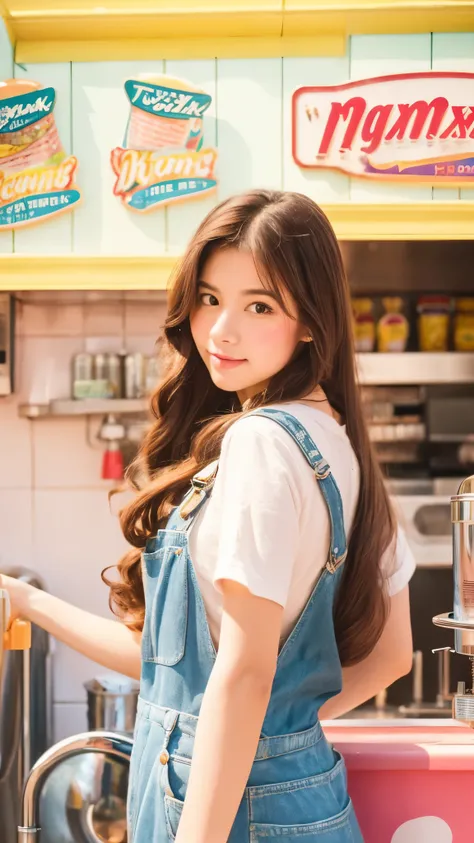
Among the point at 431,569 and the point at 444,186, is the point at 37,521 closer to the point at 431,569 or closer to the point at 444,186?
the point at 431,569

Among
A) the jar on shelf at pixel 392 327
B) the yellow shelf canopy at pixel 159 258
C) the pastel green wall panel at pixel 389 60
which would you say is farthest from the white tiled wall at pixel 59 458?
the pastel green wall panel at pixel 389 60

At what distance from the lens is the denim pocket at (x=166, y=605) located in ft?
3.01

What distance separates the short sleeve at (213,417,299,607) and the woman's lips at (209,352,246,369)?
13 cm

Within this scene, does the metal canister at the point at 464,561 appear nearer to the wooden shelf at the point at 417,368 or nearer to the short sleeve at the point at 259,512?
the short sleeve at the point at 259,512

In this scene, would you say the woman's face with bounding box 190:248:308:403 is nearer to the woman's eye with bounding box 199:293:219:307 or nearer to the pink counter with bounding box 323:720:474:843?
the woman's eye with bounding box 199:293:219:307

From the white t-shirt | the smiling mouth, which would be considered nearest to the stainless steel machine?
the white t-shirt

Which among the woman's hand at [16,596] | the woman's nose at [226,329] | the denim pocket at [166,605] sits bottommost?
the woman's hand at [16,596]

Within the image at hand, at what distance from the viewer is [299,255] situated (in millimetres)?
937

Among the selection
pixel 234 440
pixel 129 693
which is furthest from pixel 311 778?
pixel 129 693

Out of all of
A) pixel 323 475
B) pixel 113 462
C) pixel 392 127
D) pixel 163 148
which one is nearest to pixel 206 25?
pixel 163 148

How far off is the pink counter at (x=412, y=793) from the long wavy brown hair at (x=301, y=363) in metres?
0.23

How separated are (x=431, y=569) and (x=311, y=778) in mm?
1694

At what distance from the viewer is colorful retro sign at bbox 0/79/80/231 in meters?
2.31

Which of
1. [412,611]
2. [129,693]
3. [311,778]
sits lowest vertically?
[129,693]
